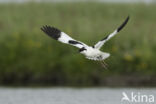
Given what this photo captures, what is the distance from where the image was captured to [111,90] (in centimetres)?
1784

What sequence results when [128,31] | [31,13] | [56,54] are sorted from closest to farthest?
[56,54], [128,31], [31,13]

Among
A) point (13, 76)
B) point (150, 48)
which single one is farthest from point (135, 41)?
point (13, 76)

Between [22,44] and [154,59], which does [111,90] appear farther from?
[22,44]

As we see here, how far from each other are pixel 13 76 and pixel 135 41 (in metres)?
3.36

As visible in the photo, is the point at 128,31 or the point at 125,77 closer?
the point at 125,77

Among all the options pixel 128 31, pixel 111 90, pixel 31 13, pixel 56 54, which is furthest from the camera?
pixel 31 13
